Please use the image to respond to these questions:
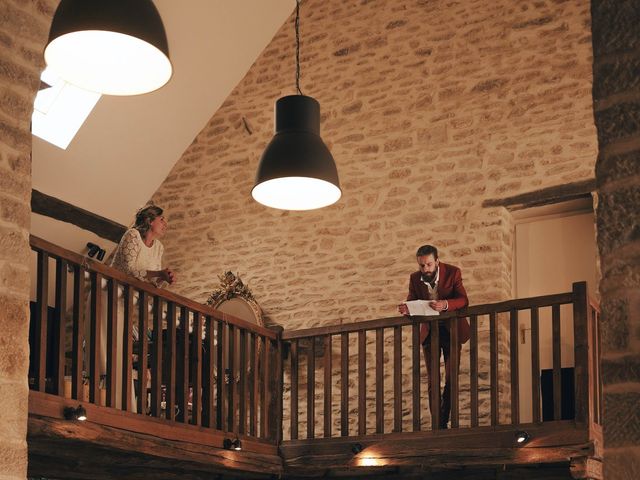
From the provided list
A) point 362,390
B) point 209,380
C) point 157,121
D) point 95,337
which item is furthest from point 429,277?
point 157,121

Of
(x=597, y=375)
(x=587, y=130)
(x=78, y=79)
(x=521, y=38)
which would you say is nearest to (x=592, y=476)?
(x=597, y=375)

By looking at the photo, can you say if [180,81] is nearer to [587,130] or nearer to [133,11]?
[587,130]

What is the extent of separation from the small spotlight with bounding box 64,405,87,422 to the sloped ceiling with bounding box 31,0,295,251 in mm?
3611

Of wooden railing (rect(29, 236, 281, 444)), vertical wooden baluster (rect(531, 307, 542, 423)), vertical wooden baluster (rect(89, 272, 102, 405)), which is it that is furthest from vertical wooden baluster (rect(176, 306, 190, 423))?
vertical wooden baluster (rect(531, 307, 542, 423))

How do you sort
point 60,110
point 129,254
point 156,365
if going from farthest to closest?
point 60,110
point 129,254
point 156,365

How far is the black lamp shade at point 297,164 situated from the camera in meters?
5.55

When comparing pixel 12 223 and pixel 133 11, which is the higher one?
pixel 133 11

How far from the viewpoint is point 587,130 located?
8.41 metres

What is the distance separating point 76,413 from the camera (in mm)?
5949

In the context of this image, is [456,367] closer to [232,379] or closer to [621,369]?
[232,379]

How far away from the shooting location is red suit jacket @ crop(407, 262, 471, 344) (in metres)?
7.43

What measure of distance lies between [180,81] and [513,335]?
441 centimetres

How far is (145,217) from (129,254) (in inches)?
12.0

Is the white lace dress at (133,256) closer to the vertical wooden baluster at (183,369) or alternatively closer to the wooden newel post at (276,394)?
the vertical wooden baluster at (183,369)
